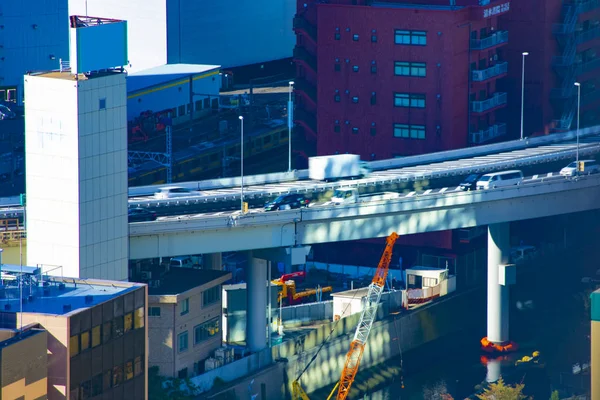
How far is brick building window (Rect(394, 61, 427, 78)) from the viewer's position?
5157 inches

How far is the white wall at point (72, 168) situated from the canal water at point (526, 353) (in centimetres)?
2211

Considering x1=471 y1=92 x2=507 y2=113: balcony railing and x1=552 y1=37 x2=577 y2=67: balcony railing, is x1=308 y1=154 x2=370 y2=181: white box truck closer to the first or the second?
x1=471 y1=92 x2=507 y2=113: balcony railing

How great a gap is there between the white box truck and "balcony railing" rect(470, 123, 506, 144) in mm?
18098

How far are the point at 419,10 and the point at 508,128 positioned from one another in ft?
58.3

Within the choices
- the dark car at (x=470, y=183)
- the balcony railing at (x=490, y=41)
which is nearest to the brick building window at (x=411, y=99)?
the balcony railing at (x=490, y=41)

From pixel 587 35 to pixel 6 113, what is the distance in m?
47.4

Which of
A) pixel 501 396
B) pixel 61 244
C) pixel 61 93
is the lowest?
pixel 501 396

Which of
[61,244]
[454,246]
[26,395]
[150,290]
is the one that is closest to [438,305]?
[454,246]

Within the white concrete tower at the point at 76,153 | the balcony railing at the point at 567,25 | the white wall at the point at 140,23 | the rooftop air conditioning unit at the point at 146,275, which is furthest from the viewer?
the white wall at the point at 140,23

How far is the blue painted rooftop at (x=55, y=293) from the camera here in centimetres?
7831

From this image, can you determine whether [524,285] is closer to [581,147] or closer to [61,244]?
[581,147]

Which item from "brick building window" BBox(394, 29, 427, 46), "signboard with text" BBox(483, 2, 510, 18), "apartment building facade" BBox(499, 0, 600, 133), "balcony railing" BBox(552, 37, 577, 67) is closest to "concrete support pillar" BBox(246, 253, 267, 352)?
"brick building window" BBox(394, 29, 427, 46)

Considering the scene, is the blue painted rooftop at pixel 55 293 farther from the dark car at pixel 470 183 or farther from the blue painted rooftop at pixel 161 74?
the blue painted rooftop at pixel 161 74

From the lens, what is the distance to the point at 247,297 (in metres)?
111
